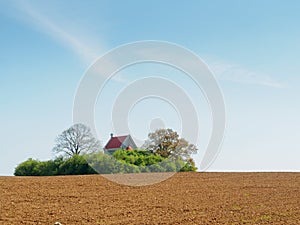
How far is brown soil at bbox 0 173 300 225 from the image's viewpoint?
444 inches

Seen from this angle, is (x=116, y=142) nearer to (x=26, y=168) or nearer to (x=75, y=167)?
(x=26, y=168)

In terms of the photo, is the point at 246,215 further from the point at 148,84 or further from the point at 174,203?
the point at 148,84

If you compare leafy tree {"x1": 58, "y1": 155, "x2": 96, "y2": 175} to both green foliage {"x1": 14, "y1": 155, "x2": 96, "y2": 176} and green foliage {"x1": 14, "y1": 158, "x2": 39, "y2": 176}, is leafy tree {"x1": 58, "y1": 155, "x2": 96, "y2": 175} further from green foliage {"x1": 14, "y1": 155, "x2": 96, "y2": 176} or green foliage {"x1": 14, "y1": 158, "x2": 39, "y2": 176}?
green foliage {"x1": 14, "y1": 158, "x2": 39, "y2": 176}

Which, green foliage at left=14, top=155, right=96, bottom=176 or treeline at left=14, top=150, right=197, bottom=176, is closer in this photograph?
treeline at left=14, top=150, right=197, bottom=176

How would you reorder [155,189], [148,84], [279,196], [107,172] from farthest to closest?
1. [107,172]
2. [155,189]
3. [279,196]
4. [148,84]

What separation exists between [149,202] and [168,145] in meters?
18.2

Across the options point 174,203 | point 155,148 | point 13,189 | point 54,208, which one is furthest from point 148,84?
point 155,148

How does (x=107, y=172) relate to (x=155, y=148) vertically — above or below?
below

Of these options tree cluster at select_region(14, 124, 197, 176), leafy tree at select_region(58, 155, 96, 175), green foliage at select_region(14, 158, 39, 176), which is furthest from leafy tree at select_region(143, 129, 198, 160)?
green foliage at select_region(14, 158, 39, 176)

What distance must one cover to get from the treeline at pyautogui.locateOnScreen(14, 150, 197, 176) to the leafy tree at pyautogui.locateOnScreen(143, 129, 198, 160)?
120 cm

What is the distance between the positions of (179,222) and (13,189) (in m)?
8.22

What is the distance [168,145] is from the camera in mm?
32312

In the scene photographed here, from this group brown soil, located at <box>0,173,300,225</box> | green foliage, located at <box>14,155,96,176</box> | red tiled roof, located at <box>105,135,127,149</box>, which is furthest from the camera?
red tiled roof, located at <box>105,135,127,149</box>

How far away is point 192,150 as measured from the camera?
106 feet
